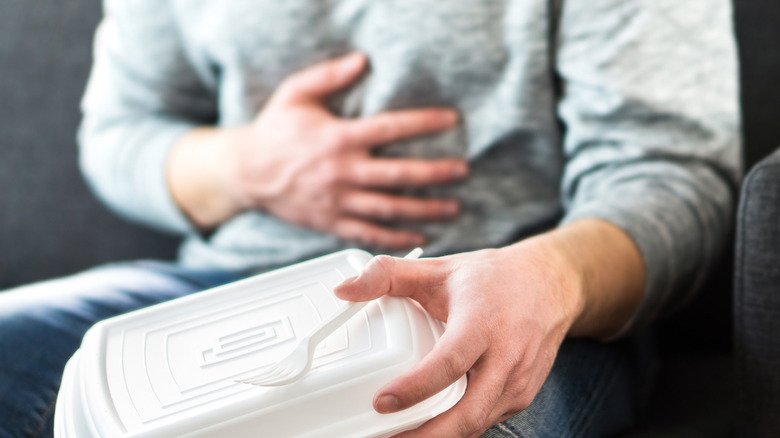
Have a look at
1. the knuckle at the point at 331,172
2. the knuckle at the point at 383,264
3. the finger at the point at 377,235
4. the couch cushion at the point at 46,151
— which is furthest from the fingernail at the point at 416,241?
the couch cushion at the point at 46,151

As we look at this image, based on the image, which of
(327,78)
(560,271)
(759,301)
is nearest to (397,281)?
(560,271)

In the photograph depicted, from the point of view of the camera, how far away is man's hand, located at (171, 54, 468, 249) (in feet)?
2.34

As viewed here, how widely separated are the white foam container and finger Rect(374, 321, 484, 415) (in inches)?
0.6

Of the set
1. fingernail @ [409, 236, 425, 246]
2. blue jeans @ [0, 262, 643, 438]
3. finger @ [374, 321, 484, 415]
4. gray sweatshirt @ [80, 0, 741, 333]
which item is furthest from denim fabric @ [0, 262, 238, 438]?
finger @ [374, 321, 484, 415]

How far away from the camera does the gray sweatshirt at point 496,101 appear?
2.09ft

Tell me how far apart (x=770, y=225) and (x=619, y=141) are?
207 millimetres

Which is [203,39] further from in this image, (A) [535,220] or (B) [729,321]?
(B) [729,321]

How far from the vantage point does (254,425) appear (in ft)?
1.14

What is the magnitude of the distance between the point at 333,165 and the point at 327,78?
9 centimetres

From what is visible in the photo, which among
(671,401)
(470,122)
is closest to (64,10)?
(470,122)

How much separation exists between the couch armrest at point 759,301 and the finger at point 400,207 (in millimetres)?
298

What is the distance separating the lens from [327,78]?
730 millimetres

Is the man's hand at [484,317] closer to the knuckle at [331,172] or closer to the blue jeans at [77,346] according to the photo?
the blue jeans at [77,346]

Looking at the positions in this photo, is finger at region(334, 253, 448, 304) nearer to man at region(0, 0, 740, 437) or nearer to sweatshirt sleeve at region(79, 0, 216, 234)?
man at region(0, 0, 740, 437)
